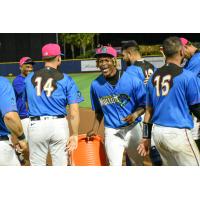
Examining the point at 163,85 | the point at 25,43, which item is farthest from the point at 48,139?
the point at 25,43

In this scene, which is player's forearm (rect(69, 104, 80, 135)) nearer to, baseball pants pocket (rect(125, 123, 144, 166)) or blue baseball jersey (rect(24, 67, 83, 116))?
blue baseball jersey (rect(24, 67, 83, 116))

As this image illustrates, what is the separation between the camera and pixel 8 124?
4945mm

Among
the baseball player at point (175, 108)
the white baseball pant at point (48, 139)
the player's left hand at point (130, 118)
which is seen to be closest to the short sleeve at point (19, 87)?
the white baseball pant at point (48, 139)

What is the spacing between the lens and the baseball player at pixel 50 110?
21.3 ft

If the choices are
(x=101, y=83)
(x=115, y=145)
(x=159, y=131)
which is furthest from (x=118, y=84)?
(x=159, y=131)

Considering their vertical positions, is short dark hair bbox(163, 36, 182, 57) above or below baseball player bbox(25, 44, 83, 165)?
above

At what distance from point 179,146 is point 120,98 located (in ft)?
5.89

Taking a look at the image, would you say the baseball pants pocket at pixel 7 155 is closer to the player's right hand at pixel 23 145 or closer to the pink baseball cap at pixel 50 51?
the player's right hand at pixel 23 145

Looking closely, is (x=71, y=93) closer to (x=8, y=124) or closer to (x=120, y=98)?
(x=120, y=98)

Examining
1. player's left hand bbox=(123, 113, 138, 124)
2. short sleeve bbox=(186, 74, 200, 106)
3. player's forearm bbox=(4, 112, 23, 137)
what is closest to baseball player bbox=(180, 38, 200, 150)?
player's left hand bbox=(123, 113, 138, 124)

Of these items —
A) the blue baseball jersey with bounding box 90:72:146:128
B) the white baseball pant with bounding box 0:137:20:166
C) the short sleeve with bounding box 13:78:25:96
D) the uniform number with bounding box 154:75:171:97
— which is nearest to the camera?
the white baseball pant with bounding box 0:137:20:166

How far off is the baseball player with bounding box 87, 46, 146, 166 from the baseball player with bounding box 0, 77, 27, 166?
192 cm

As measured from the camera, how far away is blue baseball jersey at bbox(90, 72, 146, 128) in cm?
679

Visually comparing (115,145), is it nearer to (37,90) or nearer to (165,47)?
(37,90)
